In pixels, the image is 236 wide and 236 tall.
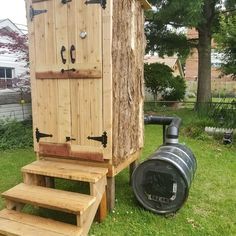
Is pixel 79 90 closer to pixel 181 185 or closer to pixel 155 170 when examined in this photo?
pixel 155 170

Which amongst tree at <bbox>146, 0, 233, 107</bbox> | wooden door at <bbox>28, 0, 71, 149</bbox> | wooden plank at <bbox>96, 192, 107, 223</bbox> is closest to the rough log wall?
wooden plank at <bbox>96, 192, 107, 223</bbox>

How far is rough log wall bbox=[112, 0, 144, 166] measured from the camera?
3271mm

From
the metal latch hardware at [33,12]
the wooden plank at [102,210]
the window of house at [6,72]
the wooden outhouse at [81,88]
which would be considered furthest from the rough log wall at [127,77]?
the window of house at [6,72]

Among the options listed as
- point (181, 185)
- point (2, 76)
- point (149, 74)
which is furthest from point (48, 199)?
point (149, 74)

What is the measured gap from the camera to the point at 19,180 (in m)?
4.37

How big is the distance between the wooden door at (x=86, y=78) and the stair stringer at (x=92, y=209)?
12.3 inches

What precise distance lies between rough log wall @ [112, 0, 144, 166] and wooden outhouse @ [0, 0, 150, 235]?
0.04 feet

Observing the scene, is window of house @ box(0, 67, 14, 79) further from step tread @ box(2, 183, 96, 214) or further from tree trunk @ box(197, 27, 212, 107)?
step tread @ box(2, 183, 96, 214)

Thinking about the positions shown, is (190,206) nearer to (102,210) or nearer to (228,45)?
(102,210)

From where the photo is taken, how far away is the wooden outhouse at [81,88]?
313 cm

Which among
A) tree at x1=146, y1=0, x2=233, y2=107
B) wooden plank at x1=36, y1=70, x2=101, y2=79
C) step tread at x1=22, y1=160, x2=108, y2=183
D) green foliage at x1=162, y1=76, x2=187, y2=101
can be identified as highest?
tree at x1=146, y1=0, x2=233, y2=107

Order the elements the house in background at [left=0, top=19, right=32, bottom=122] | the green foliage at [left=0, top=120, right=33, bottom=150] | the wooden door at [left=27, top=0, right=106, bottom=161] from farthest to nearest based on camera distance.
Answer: the house in background at [left=0, top=19, right=32, bottom=122], the green foliage at [left=0, top=120, right=33, bottom=150], the wooden door at [left=27, top=0, right=106, bottom=161]

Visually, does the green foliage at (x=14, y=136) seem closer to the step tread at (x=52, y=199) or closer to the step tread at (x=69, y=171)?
the step tread at (x=69, y=171)

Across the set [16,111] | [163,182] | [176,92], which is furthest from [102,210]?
[176,92]
